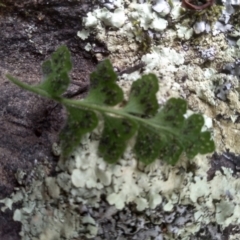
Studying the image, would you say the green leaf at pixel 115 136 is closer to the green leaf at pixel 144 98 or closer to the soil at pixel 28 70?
the green leaf at pixel 144 98

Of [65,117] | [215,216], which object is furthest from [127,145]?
[215,216]

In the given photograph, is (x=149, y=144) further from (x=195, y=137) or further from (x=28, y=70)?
(x=28, y=70)

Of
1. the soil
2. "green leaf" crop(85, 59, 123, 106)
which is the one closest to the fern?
"green leaf" crop(85, 59, 123, 106)

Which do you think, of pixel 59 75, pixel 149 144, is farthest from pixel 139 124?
pixel 59 75

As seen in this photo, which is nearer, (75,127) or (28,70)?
(75,127)

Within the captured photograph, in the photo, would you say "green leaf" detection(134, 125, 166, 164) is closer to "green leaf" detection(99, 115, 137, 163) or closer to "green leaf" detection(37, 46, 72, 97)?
"green leaf" detection(99, 115, 137, 163)

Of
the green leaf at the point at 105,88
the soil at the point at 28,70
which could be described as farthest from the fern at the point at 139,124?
the soil at the point at 28,70
